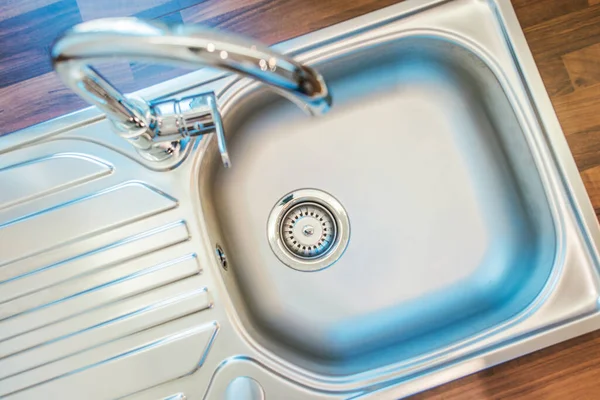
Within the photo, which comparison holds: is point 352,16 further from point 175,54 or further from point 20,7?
point 20,7

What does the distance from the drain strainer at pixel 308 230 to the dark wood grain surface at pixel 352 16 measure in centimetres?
26

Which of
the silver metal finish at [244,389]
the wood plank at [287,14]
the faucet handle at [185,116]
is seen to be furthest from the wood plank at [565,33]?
the silver metal finish at [244,389]

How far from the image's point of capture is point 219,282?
68cm

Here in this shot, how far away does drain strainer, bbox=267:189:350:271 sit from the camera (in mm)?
771

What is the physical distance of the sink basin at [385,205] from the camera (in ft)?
2.45

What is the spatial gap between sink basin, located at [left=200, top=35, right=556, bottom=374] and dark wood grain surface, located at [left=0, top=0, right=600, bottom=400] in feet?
0.31

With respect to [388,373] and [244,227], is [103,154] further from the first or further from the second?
[388,373]

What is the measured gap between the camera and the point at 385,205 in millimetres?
772

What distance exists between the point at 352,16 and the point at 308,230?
36cm

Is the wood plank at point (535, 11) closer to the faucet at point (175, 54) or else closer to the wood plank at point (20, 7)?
the faucet at point (175, 54)

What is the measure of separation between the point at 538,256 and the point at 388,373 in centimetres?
30

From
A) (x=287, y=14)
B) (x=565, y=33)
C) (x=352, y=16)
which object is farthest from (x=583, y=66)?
(x=287, y=14)

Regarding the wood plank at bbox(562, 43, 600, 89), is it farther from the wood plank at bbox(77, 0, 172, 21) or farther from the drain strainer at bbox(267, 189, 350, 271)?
the wood plank at bbox(77, 0, 172, 21)

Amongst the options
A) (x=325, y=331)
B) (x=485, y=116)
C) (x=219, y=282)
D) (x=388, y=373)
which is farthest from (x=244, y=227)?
(x=485, y=116)
